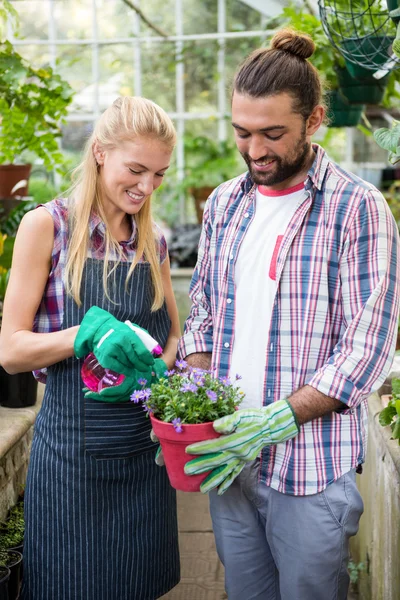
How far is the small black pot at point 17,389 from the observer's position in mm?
2748

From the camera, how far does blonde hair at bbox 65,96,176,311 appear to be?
71.3 inches

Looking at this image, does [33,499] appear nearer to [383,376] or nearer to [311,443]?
[311,443]

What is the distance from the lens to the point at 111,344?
1.64m

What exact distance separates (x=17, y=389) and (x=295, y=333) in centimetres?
145

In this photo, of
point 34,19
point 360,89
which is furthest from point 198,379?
point 34,19

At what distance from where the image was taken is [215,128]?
6.92 metres

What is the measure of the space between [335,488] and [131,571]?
0.63 m

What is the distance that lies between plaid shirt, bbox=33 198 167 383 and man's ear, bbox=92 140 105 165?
0.44 feet

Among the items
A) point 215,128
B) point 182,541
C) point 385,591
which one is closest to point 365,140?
point 215,128

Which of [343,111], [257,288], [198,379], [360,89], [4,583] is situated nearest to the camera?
[198,379]

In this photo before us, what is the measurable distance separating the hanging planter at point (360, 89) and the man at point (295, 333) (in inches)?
59.2

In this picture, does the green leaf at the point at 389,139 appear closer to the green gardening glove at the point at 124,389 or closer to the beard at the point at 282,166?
the beard at the point at 282,166

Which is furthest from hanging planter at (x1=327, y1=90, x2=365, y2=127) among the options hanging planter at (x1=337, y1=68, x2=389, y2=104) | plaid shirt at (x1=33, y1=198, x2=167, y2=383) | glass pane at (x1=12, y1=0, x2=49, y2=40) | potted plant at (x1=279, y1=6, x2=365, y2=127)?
glass pane at (x1=12, y1=0, x2=49, y2=40)

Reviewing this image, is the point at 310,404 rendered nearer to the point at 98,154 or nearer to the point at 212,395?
the point at 212,395
